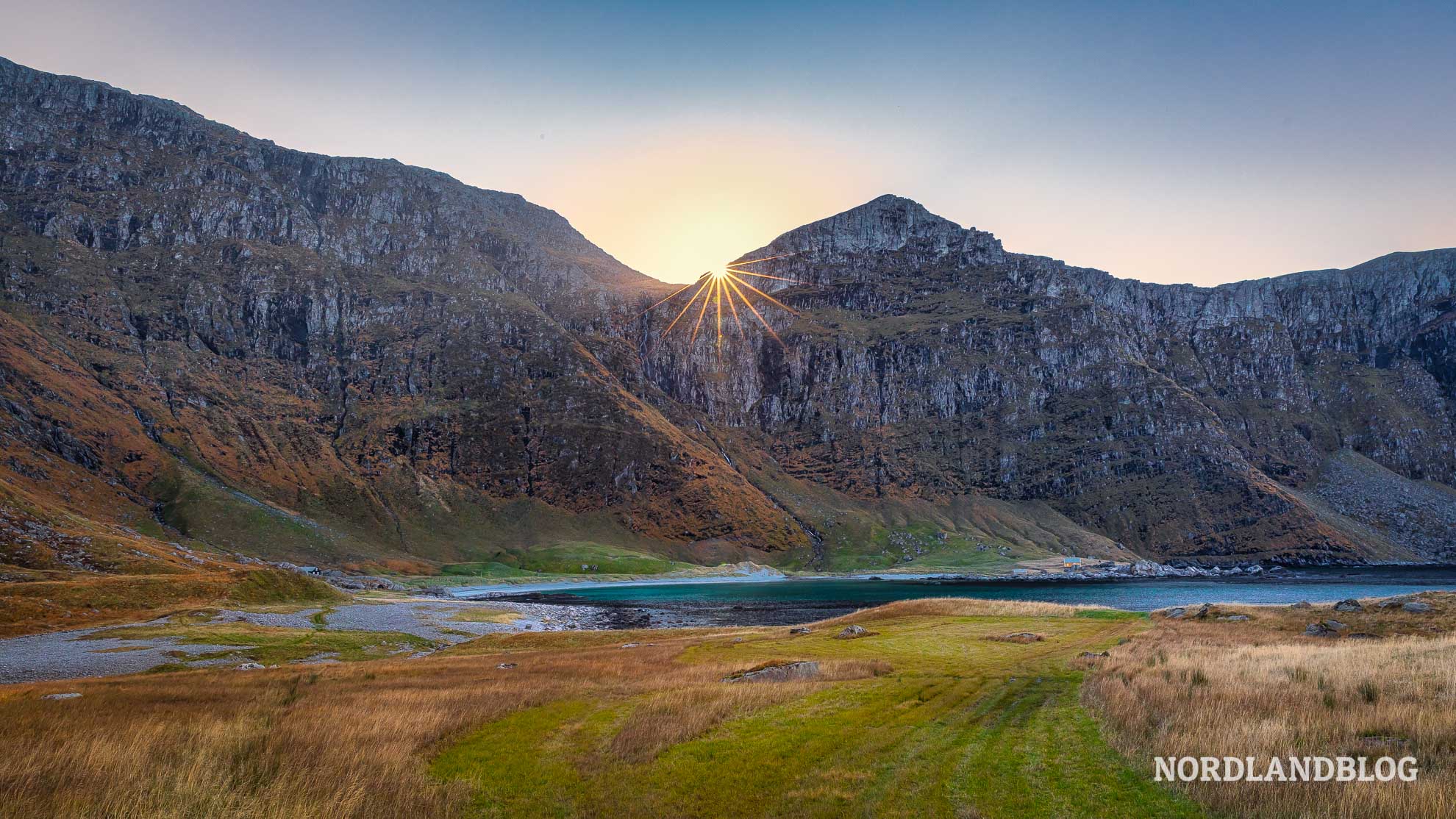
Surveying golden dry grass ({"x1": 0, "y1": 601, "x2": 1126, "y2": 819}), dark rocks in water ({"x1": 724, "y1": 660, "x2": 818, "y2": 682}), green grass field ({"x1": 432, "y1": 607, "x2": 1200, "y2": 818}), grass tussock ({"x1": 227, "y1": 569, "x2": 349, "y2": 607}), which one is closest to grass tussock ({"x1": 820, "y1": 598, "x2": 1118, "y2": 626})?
golden dry grass ({"x1": 0, "y1": 601, "x2": 1126, "y2": 819})

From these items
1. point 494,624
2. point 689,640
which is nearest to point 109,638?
point 494,624

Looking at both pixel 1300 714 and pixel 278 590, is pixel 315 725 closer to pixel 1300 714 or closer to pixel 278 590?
pixel 1300 714

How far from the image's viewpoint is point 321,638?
59.2 meters

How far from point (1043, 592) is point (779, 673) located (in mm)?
139339

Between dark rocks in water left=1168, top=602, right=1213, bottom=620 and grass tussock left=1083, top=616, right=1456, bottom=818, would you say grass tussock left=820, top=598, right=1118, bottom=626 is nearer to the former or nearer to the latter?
dark rocks in water left=1168, top=602, right=1213, bottom=620

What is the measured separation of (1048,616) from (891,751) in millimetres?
54508

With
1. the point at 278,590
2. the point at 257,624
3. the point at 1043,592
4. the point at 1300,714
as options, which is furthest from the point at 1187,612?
the point at 278,590

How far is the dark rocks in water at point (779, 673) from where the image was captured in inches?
1174

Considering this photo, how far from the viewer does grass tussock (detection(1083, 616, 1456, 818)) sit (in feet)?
38.9

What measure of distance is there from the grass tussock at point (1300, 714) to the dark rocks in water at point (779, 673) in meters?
11.1

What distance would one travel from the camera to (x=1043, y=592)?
5901 inches

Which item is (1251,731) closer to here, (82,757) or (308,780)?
(308,780)

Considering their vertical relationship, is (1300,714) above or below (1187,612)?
above

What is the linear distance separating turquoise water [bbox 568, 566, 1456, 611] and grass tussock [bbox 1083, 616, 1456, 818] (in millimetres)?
90818
